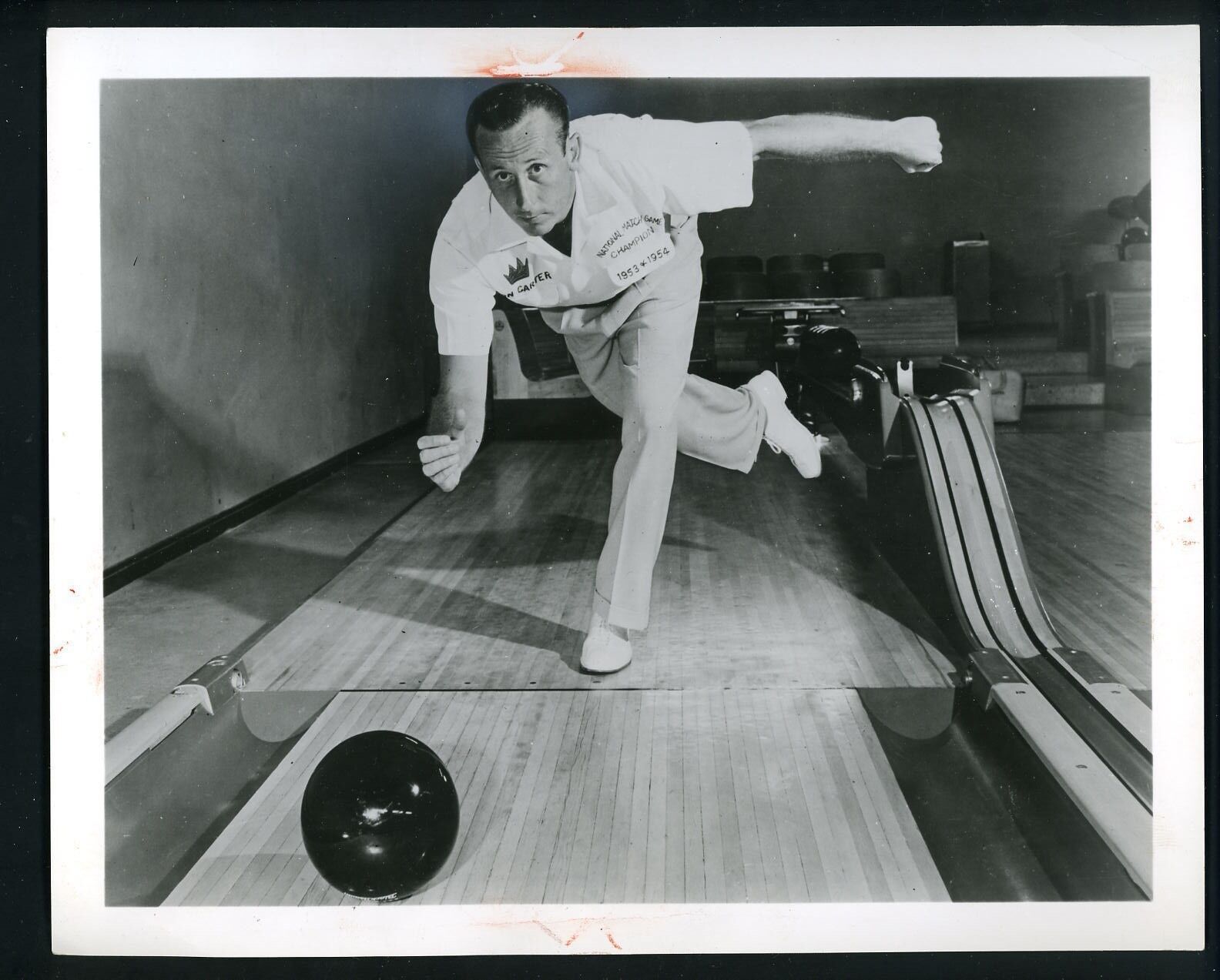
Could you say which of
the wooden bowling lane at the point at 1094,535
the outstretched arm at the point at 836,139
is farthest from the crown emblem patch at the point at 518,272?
the wooden bowling lane at the point at 1094,535

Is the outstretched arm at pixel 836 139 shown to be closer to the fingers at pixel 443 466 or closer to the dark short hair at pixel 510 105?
the dark short hair at pixel 510 105

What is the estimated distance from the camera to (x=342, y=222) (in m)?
2.41

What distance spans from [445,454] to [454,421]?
9cm

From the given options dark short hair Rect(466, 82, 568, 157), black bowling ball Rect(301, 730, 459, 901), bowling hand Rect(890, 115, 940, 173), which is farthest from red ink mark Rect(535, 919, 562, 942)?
bowling hand Rect(890, 115, 940, 173)

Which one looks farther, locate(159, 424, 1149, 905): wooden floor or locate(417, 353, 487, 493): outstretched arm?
locate(417, 353, 487, 493): outstretched arm

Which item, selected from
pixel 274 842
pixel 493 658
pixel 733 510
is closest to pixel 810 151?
pixel 733 510

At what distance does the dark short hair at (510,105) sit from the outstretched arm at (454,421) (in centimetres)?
43

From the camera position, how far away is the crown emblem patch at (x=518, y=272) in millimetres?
2033

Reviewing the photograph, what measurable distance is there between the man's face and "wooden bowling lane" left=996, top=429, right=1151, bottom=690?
1069 mm

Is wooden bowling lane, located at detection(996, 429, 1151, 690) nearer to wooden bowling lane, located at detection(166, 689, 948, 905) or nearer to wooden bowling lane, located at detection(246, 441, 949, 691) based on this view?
wooden bowling lane, located at detection(246, 441, 949, 691)

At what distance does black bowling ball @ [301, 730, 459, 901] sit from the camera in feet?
5.11

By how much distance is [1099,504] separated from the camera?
9.20 ft

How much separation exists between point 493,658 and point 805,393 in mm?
935

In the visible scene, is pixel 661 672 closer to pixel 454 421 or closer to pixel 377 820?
pixel 454 421
